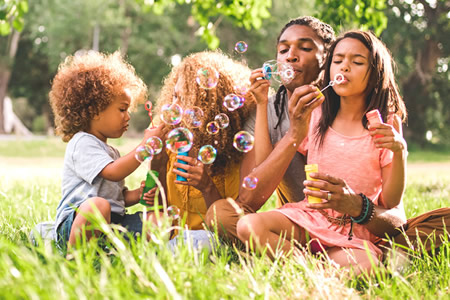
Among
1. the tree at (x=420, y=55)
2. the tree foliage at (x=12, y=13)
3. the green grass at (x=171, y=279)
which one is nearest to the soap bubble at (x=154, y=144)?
the green grass at (x=171, y=279)

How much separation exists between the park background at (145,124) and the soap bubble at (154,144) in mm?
470

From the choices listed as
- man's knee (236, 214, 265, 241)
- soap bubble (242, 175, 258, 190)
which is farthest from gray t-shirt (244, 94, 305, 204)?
man's knee (236, 214, 265, 241)

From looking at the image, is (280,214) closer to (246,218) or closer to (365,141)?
(246,218)

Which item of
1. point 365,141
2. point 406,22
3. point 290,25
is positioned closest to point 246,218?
point 365,141

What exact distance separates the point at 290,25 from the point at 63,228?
5.45 feet

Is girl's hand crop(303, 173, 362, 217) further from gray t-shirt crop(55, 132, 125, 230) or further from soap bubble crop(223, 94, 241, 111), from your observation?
gray t-shirt crop(55, 132, 125, 230)

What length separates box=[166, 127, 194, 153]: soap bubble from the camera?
245 centimetres

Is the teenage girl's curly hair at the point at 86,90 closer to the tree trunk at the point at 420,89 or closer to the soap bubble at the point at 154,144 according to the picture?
the soap bubble at the point at 154,144

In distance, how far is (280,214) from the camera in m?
2.30

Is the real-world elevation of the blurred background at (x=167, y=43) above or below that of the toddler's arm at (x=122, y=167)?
above

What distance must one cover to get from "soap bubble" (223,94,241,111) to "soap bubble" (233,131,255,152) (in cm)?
16

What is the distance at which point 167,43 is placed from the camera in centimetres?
2455

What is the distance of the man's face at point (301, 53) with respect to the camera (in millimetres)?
2684

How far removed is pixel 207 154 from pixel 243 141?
19 centimetres
